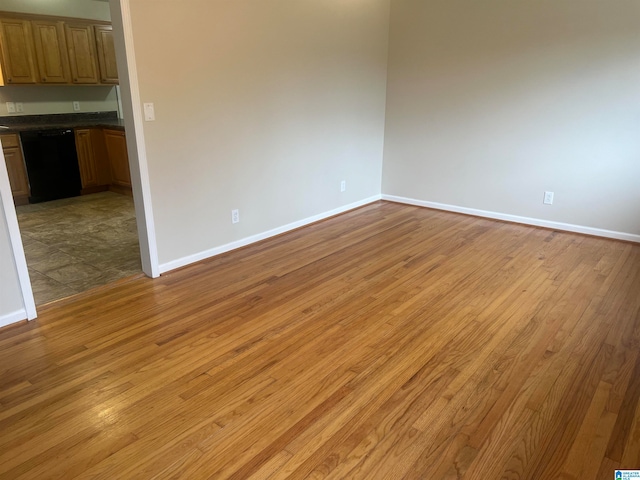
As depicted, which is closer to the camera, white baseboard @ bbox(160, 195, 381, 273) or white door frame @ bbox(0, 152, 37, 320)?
white door frame @ bbox(0, 152, 37, 320)

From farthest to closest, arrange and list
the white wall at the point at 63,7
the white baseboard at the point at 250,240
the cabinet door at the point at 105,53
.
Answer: the cabinet door at the point at 105,53, the white wall at the point at 63,7, the white baseboard at the point at 250,240

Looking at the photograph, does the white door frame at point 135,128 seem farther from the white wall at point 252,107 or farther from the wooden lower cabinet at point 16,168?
the wooden lower cabinet at point 16,168

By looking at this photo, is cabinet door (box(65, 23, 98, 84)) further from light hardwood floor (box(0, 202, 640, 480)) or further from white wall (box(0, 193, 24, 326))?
white wall (box(0, 193, 24, 326))

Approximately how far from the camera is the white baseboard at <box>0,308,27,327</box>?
264cm

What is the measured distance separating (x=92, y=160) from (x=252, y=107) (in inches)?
125

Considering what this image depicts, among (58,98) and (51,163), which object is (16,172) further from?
(58,98)

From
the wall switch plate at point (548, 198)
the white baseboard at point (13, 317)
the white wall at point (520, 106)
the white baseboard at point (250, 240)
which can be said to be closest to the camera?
the white baseboard at point (13, 317)

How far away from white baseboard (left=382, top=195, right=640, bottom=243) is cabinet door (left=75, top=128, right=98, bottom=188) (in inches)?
149

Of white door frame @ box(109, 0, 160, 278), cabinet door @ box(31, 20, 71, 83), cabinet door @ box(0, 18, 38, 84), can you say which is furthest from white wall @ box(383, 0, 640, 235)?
cabinet door @ box(0, 18, 38, 84)

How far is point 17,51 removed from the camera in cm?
521

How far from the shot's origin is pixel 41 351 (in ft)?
7.95

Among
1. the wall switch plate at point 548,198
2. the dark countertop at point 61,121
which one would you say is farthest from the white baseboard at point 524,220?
the dark countertop at point 61,121

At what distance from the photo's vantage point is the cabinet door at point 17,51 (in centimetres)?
511

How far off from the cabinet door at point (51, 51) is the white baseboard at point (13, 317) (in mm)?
3968
